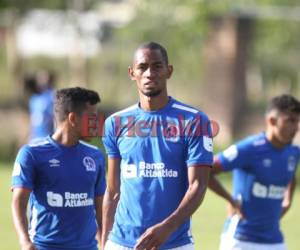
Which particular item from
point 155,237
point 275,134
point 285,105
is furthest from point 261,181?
point 155,237

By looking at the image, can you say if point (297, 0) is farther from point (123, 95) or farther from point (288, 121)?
point (288, 121)

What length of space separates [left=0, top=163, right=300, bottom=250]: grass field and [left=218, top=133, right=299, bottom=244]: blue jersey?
439cm

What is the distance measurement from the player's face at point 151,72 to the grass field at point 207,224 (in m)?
6.99

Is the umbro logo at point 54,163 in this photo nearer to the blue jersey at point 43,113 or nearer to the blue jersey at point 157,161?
the blue jersey at point 157,161

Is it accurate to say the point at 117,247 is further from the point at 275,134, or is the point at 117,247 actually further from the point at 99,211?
the point at 275,134

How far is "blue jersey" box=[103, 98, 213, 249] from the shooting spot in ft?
22.9

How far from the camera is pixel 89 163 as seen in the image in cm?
816

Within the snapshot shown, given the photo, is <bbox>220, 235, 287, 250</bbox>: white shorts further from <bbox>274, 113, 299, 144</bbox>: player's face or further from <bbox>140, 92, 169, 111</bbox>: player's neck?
<bbox>140, 92, 169, 111</bbox>: player's neck

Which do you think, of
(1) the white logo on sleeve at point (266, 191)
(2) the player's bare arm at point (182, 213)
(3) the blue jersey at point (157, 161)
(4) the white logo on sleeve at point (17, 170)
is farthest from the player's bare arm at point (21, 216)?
(1) the white logo on sleeve at point (266, 191)

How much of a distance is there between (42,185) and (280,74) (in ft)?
71.8

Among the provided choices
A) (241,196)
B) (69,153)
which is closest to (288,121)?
(241,196)

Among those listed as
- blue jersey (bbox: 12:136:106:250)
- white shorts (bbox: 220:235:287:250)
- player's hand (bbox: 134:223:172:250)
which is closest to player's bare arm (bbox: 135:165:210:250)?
player's hand (bbox: 134:223:172:250)

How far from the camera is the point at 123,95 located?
101 ft

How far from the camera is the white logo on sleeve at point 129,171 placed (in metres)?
7.12
